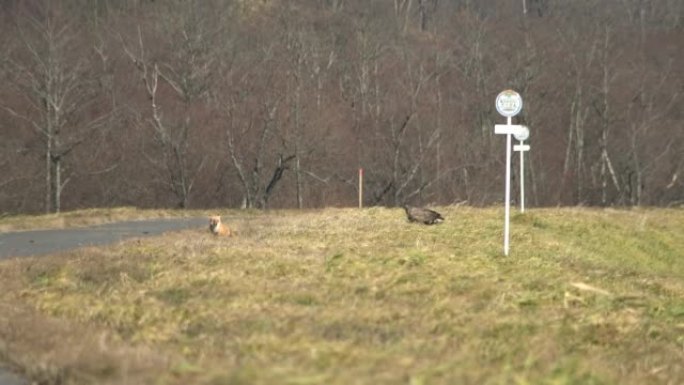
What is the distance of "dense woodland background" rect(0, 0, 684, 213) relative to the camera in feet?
126

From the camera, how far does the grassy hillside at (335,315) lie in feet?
18.1

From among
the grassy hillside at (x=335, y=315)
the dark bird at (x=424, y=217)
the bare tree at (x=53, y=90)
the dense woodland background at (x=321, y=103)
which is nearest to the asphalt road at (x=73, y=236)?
the grassy hillside at (x=335, y=315)

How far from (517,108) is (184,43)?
32.5 meters

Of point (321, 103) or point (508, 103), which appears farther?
point (321, 103)

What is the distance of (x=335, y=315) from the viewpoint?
7.39m

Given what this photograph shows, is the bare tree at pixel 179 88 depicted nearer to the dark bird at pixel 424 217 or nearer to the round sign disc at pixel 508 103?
the dark bird at pixel 424 217

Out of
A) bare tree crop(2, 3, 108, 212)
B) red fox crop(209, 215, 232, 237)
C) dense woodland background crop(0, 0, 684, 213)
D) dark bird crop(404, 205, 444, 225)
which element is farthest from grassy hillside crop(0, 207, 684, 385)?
dense woodland background crop(0, 0, 684, 213)

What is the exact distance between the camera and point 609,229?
68.8 ft

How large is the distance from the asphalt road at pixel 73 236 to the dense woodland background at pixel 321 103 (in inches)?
657

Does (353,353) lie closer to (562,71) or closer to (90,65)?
(90,65)

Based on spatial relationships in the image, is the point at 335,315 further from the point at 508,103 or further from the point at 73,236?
the point at 73,236

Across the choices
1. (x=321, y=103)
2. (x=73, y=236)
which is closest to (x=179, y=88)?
(x=321, y=103)

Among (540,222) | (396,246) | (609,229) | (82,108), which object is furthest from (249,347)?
(82,108)

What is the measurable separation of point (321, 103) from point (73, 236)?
27142 millimetres
